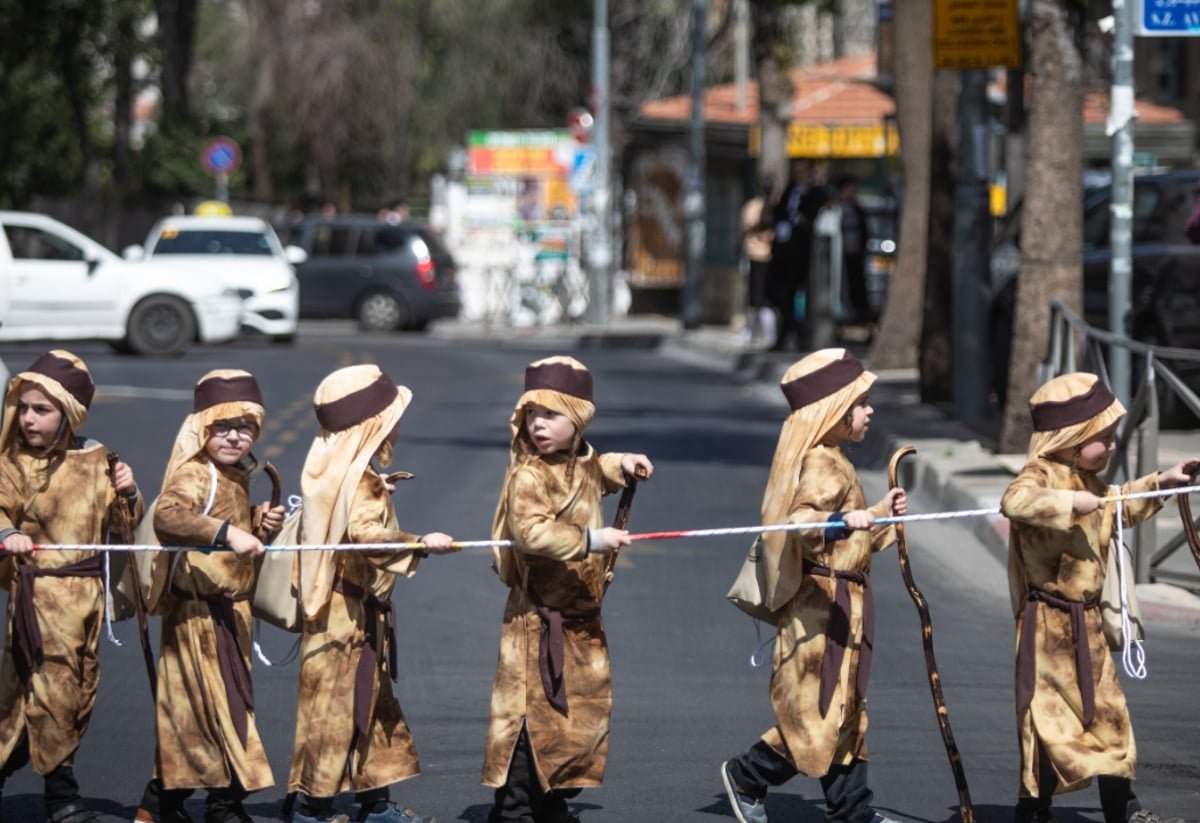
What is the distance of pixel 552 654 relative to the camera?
5.43 m

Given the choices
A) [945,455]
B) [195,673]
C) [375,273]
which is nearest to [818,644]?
[195,673]

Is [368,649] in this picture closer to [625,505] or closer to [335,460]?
[335,460]

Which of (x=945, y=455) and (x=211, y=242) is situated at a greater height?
(x=211, y=242)

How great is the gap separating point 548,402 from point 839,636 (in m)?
0.97

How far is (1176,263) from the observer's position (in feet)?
46.0

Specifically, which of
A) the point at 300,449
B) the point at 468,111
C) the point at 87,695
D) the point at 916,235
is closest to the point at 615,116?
the point at 468,111

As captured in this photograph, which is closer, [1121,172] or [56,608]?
[56,608]

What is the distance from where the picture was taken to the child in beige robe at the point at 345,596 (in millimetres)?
5461

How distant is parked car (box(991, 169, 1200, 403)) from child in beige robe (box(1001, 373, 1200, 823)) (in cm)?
781

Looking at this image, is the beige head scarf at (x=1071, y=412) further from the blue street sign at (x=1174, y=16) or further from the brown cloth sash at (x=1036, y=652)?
the blue street sign at (x=1174, y=16)

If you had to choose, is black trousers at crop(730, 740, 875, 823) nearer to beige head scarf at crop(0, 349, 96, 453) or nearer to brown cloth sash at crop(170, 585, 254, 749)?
brown cloth sash at crop(170, 585, 254, 749)

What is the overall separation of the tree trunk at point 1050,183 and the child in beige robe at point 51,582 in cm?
795

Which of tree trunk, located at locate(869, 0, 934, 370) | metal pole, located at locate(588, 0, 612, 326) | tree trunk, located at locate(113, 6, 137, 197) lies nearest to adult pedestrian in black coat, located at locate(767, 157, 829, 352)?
tree trunk, located at locate(869, 0, 934, 370)

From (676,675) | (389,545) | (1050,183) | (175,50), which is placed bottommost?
(676,675)
